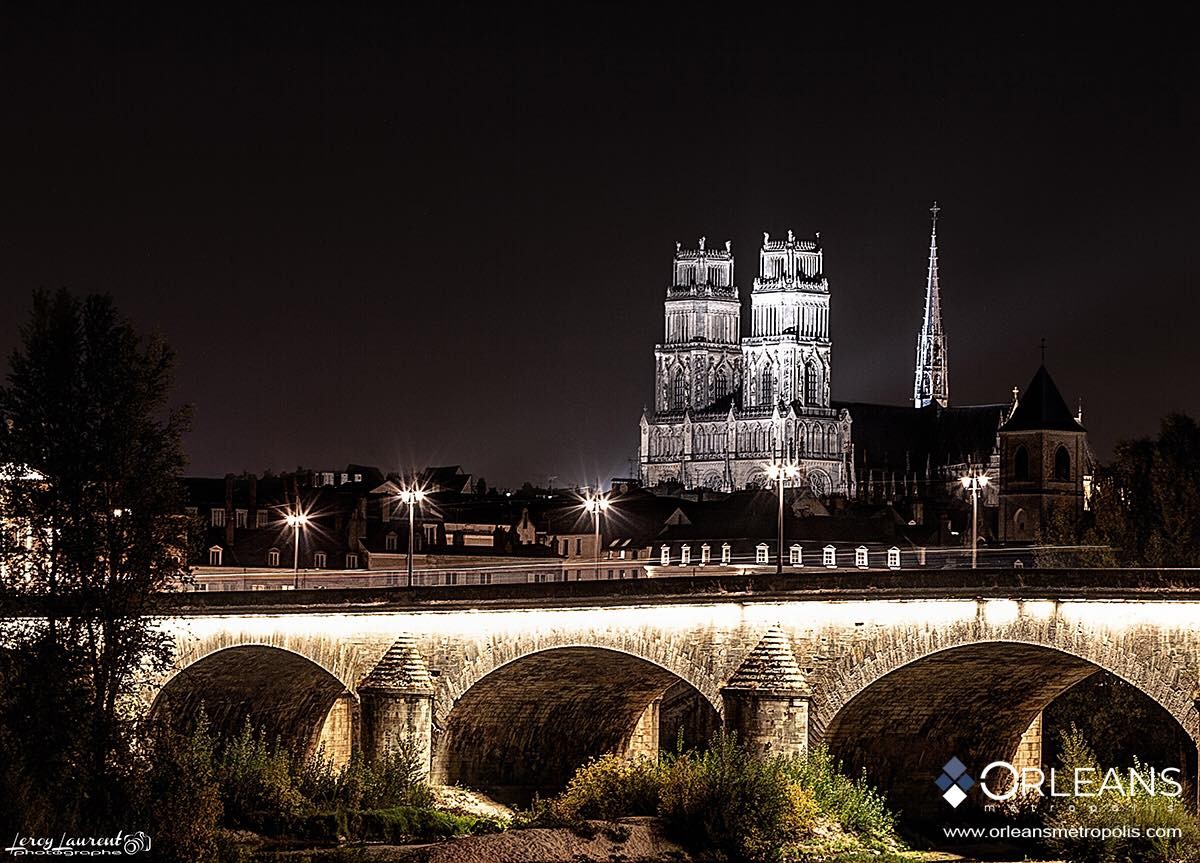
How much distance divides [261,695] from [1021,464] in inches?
2678

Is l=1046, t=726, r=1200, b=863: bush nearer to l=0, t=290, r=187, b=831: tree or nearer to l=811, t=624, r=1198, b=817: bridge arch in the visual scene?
l=811, t=624, r=1198, b=817: bridge arch

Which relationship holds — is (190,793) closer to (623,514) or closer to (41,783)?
(41,783)

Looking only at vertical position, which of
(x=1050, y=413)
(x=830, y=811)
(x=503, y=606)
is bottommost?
(x=830, y=811)

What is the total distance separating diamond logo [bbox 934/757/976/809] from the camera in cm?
5197

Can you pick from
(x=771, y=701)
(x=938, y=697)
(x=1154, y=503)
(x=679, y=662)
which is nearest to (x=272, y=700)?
(x=679, y=662)

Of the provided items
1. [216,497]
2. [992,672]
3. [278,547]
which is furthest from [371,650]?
[216,497]

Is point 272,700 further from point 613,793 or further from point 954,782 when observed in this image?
point 954,782

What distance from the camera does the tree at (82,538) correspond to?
45.5 meters

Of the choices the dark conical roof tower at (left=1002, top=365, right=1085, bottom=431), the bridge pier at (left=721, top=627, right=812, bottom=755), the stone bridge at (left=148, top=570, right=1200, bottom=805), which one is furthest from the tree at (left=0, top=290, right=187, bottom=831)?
the dark conical roof tower at (left=1002, top=365, right=1085, bottom=431)

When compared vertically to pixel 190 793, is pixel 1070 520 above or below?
above

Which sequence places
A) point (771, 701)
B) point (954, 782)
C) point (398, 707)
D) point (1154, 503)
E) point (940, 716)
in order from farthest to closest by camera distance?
point (1154, 503)
point (398, 707)
point (954, 782)
point (940, 716)
point (771, 701)

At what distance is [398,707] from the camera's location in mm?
55875

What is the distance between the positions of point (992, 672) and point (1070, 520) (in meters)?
51.1

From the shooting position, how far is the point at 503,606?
56094 millimetres
